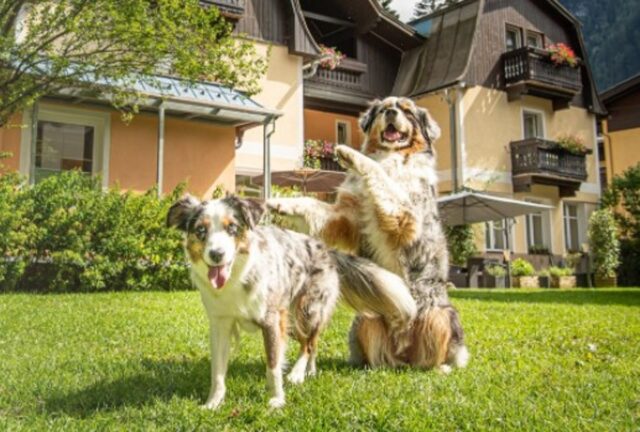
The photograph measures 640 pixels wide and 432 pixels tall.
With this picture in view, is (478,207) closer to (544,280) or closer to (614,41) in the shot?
(544,280)

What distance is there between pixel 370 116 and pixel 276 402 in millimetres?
2495

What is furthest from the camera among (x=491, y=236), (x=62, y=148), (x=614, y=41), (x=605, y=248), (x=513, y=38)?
(x=614, y=41)

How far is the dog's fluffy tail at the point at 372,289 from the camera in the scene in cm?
426

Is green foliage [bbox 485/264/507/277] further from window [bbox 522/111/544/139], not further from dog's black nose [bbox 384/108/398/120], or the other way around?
dog's black nose [bbox 384/108/398/120]

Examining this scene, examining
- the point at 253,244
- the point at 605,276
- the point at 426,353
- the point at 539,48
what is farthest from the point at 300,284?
the point at 539,48

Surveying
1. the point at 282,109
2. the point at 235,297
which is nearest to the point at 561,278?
the point at 282,109

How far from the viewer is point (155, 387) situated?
408cm

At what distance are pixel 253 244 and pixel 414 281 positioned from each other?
58.8 inches

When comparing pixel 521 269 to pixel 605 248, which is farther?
pixel 605 248

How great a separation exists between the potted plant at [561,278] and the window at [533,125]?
19.4ft

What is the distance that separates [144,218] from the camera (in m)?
10.9

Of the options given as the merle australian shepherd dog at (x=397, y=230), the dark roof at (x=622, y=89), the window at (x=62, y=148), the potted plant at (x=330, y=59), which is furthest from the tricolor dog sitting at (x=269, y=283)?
the dark roof at (x=622, y=89)

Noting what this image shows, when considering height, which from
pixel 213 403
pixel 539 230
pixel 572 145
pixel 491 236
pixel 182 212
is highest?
pixel 572 145

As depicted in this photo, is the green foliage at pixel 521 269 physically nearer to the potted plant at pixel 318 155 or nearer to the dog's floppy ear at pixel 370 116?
the potted plant at pixel 318 155
